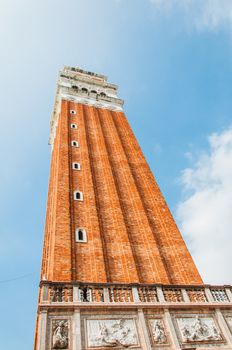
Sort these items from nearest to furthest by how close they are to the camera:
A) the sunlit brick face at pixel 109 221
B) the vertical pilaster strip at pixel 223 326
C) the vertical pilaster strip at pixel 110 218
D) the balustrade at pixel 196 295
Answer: the vertical pilaster strip at pixel 223 326
the balustrade at pixel 196 295
the sunlit brick face at pixel 109 221
the vertical pilaster strip at pixel 110 218

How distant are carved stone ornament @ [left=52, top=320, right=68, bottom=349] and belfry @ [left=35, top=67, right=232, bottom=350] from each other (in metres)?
0.03

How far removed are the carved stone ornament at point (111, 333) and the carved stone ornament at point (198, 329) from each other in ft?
5.49

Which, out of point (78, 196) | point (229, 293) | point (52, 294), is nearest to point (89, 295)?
point (52, 294)

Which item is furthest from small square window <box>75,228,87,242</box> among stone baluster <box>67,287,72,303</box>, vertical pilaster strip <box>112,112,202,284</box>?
vertical pilaster strip <box>112,112,202,284</box>

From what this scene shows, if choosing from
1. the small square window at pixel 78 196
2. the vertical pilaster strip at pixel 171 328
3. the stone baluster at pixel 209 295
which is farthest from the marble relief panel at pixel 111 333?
the small square window at pixel 78 196

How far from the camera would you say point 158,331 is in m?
9.23

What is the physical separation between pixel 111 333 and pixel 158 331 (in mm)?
1531

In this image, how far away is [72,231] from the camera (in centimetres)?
1331

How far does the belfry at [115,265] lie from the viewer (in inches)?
349

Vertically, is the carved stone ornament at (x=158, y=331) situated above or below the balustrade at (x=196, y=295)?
below

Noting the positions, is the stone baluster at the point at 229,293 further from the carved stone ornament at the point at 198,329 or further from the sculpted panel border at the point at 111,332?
the sculpted panel border at the point at 111,332

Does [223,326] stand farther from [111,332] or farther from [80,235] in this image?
[80,235]

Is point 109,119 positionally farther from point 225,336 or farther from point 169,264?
point 225,336

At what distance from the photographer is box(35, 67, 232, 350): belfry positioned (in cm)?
886
